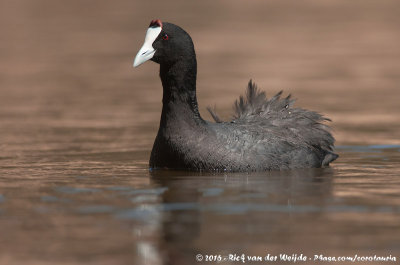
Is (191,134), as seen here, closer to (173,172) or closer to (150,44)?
(173,172)

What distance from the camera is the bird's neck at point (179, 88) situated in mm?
11023

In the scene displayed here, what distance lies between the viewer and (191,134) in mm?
10867

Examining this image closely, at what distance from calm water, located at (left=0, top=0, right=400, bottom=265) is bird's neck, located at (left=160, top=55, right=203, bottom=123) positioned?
0.71 m

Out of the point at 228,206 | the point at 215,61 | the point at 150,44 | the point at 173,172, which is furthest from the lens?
the point at 215,61

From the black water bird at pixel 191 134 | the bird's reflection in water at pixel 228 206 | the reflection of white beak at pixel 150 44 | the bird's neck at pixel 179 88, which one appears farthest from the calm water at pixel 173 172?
the reflection of white beak at pixel 150 44

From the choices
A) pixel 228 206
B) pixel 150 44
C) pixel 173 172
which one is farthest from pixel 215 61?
pixel 228 206

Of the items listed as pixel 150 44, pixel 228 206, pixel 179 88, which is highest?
pixel 150 44

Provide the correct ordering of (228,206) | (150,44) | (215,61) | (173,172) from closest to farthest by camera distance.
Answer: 1. (228,206)
2. (150,44)
3. (173,172)
4. (215,61)

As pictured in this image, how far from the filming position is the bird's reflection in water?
7.75m

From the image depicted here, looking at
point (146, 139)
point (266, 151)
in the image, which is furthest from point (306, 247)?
point (146, 139)

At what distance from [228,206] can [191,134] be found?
6.26 ft

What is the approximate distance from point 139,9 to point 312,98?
20.3 metres

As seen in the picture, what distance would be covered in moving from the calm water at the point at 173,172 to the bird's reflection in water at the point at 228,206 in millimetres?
23

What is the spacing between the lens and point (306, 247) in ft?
24.8
